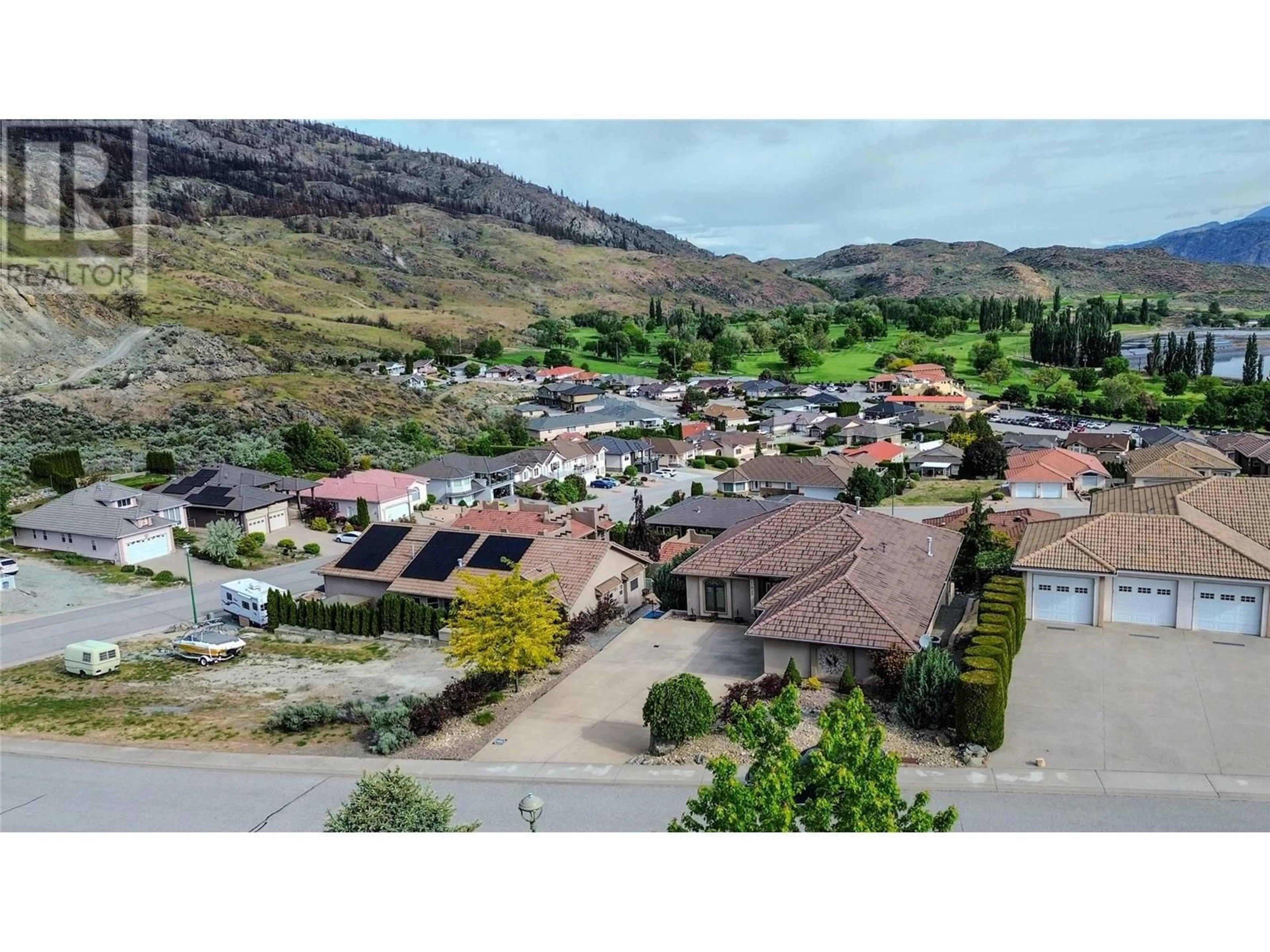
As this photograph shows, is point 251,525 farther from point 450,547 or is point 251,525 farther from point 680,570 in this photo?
point 680,570

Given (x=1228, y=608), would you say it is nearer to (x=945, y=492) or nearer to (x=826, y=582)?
(x=826, y=582)

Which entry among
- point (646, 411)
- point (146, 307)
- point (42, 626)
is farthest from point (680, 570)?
point (146, 307)

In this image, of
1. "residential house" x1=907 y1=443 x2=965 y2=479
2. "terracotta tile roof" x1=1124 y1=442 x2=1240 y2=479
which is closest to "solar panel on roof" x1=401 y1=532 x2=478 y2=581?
"terracotta tile roof" x1=1124 y1=442 x2=1240 y2=479

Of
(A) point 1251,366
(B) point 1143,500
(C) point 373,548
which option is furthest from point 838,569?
(A) point 1251,366

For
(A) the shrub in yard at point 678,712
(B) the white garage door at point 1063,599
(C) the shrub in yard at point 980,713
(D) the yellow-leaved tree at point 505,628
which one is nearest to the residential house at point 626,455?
(B) the white garage door at point 1063,599

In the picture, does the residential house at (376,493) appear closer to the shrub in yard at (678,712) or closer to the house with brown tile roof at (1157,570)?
the shrub in yard at (678,712)
